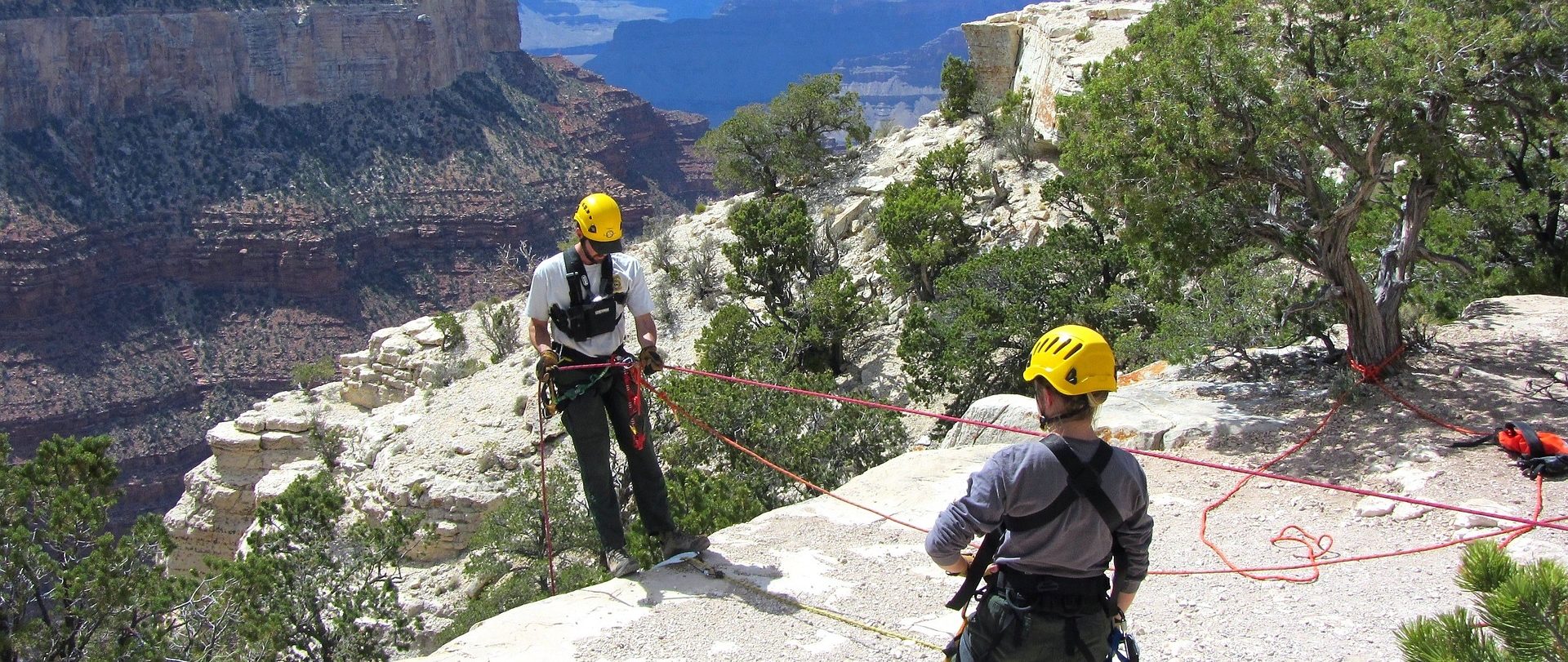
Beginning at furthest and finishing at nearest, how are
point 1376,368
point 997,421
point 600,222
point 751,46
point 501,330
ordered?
point 751,46 < point 501,330 < point 997,421 < point 1376,368 < point 600,222

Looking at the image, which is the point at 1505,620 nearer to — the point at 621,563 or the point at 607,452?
the point at 621,563

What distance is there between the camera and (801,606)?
18.4 feet

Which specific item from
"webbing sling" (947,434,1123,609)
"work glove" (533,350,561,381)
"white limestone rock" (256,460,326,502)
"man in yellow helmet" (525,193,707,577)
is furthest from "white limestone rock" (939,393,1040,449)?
"white limestone rock" (256,460,326,502)

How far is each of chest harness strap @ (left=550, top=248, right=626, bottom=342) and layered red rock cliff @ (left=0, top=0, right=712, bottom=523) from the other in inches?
1529

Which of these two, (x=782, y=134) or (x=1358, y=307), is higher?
(x=1358, y=307)

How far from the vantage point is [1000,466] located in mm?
3385

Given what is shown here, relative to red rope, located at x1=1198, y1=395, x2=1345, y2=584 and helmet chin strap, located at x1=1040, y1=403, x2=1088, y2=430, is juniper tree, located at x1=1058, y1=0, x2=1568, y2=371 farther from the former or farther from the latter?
helmet chin strap, located at x1=1040, y1=403, x2=1088, y2=430

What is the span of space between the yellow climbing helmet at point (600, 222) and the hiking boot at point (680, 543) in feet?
5.45

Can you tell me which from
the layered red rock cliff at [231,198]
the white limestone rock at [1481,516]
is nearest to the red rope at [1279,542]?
the white limestone rock at [1481,516]

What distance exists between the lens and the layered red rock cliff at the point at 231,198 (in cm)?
4209

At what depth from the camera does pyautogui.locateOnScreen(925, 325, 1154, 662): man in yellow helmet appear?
11.0ft

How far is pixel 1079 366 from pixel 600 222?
311 centimetres

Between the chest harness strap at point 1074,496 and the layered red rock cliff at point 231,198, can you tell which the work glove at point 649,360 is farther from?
the layered red rock cliff at point 231,198

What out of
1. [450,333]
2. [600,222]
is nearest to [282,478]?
[450,333]
